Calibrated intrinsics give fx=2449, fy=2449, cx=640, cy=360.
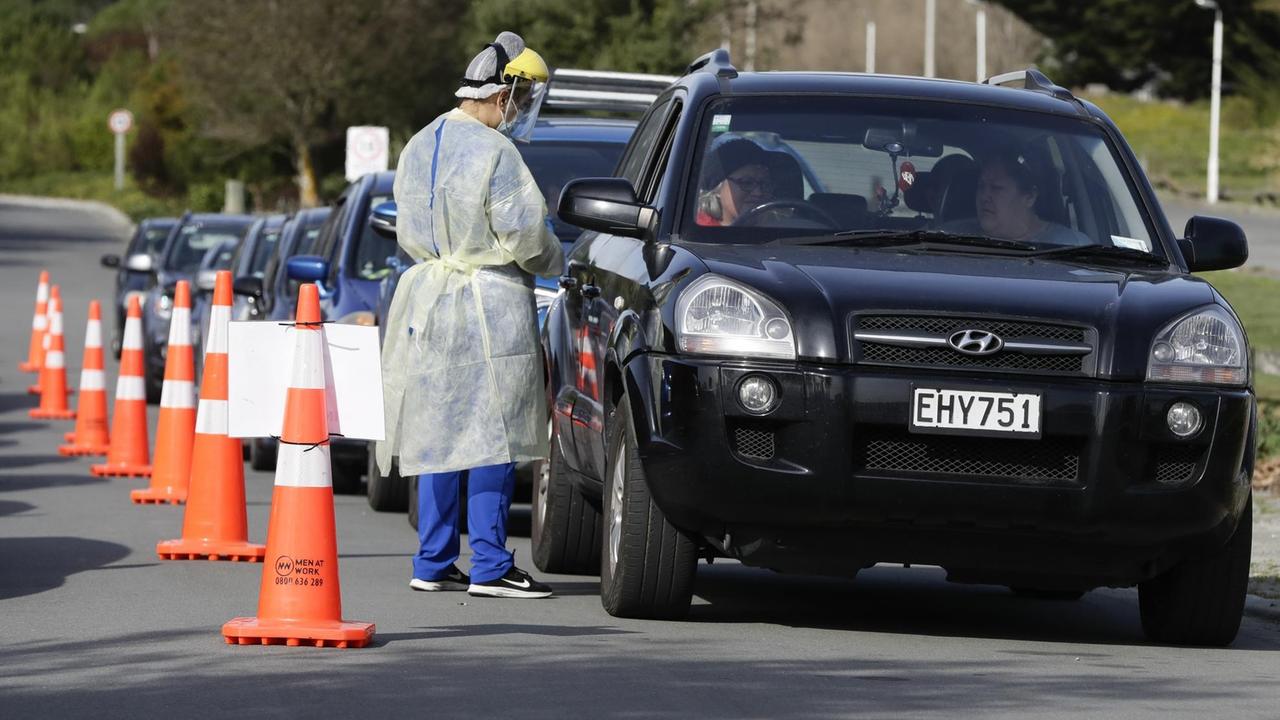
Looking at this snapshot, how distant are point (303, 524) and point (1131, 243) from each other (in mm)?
3032

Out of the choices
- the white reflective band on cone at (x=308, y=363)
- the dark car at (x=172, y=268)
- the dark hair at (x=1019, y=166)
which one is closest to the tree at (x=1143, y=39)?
the dark car at (x=172, y=268)

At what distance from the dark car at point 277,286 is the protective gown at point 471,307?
6868 mm

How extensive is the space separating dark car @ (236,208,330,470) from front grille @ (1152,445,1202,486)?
8.74 m

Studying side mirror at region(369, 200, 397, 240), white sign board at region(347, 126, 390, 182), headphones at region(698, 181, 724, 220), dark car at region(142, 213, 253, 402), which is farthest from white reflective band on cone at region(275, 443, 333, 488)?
white sign board at region(347, 126, 390, 182)

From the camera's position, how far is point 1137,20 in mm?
85562

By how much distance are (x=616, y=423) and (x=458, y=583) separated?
1.28 meters

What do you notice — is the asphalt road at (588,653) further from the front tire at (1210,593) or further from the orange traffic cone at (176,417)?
the orange traffic cone at (176,417)

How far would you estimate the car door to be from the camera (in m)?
8.38

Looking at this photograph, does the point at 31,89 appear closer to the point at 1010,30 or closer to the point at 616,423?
the point at 1010,30

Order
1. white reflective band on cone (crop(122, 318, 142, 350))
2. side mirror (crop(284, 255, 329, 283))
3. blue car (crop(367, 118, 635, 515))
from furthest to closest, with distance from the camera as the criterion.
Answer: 1. white reflective band on cone (crop(122, 318, 142, 350))
2. side mirror (crop(284, 255, 329, 283))
3. blue car (crop(367, 118, 635, 515))

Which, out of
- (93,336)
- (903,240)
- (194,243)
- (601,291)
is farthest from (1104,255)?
(194,243)

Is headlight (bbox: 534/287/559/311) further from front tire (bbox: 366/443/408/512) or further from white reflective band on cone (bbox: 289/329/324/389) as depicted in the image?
white reflective band on cone (bbox: 289/329/324/389)

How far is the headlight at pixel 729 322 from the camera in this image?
292 inches

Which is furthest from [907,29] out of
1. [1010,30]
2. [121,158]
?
[121,158]
